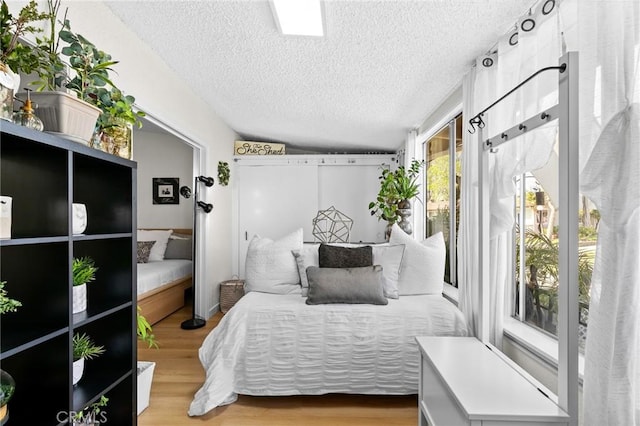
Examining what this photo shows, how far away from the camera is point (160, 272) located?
13.6 feet

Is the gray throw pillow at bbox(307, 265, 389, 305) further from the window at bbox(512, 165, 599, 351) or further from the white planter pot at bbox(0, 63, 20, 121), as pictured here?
the white planter pot at bbox(0, 63, 20, 121)

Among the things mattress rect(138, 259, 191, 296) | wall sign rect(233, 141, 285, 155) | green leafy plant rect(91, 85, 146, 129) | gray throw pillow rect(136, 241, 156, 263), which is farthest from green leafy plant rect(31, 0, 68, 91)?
gray throw pillow rect(136, 241, 156, 263)

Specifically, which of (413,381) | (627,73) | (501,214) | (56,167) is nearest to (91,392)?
(56,167)

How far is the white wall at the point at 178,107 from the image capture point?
2045 millimetres

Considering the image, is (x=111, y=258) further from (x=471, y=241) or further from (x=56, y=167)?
(x=471, y=241)

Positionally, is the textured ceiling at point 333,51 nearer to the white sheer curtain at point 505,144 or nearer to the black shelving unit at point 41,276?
the white sheer curtain at point 505,144

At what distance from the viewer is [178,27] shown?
7.27 ft

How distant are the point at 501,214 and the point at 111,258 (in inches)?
77.6

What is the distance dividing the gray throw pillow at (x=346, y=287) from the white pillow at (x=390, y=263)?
15 centimetres

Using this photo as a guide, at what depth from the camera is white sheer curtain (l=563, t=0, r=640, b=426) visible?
0.98 meters

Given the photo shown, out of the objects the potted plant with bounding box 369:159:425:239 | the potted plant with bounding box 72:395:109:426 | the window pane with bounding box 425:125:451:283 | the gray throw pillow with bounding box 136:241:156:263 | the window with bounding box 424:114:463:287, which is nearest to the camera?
the potted plant with bounding box 72:395:109:426

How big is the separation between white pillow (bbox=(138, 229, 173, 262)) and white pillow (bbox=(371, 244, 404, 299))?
11.7ft

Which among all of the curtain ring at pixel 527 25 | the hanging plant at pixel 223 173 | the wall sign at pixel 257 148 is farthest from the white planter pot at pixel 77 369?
the wall sign at pixel 257 148

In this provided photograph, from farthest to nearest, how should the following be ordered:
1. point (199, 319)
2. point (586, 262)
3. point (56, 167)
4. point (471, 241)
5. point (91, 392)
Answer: point (199, 319) < point (471, 241) < point (586, 262) < point (91, 392) < point (56, 167)
